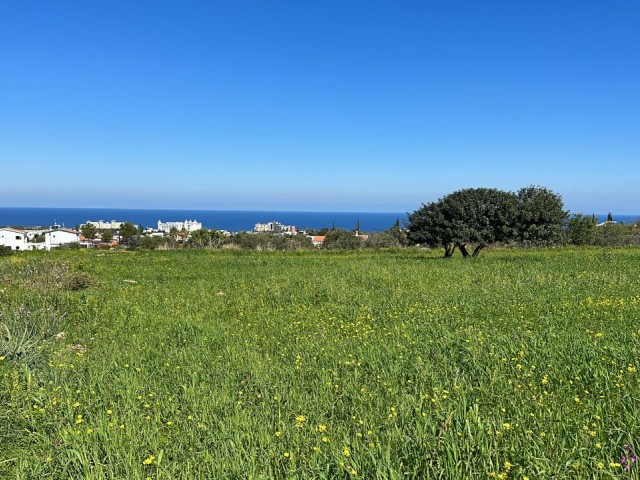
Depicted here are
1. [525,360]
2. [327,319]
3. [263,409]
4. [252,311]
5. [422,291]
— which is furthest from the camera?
[422,291]

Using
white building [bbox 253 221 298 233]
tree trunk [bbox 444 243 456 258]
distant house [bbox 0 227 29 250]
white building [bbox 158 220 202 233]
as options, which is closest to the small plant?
tree trunk [bbox 444 243 456 258]

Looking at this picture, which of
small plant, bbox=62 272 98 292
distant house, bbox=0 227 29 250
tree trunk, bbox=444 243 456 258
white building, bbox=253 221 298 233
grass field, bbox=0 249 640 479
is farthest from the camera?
white building, bbox=253 221 298 233

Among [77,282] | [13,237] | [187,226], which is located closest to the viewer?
[77,282]

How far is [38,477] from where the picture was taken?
3650 mm

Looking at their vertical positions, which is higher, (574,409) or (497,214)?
(497,214)

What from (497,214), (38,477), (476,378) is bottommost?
(38,477)

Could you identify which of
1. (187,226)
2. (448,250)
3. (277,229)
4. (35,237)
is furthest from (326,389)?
(277,229)

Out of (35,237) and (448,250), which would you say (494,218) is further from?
(35,237)

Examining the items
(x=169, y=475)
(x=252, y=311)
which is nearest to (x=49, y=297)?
(x=252, y=311)

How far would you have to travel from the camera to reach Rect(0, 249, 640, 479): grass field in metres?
3.63

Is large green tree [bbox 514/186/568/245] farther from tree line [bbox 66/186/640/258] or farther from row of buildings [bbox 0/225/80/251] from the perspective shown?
row of buildings [bbox 0/225/80/251]

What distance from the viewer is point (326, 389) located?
5.30m

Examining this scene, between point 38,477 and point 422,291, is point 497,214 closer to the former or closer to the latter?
point 422,291

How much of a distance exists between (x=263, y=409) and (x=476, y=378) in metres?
2.71
